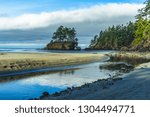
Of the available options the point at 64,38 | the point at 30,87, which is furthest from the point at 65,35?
the point at 30,87

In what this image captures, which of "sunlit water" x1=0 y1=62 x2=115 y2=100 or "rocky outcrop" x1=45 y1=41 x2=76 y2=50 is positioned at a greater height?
"sunlit water" x1=0 y1=62 x2=115 y2=100

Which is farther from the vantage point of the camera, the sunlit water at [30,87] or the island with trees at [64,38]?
the island with trees at [64,38]

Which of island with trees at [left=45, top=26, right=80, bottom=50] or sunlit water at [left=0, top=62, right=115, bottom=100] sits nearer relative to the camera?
sunlit water at [left=0, top=62, right=115, bottom=100]

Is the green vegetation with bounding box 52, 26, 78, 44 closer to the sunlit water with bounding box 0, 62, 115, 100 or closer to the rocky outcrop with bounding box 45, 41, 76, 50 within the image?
the rocky outcrop with bounding box 45, 41, 76, 50

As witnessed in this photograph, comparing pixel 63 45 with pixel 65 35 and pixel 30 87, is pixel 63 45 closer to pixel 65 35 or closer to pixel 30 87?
pixel 65 35

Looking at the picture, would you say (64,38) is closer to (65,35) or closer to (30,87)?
(65,35)

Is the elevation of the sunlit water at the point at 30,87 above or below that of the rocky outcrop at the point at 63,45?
above

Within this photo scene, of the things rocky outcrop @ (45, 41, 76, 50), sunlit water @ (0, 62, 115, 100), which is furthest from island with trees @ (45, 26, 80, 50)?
sunlit water @ (0, 62, 115, 100)

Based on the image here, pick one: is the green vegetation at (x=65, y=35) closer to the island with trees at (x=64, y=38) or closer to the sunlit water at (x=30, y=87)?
the island with trees at (x=64, y=38)

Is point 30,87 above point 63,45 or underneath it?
above

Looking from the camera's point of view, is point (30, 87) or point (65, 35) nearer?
point (30, 87)

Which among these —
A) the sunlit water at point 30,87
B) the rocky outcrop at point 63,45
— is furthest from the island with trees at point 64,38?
the sunlit water at point 30,87

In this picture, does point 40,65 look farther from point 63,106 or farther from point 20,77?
point 63,106

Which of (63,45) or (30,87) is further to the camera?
(63,45)
